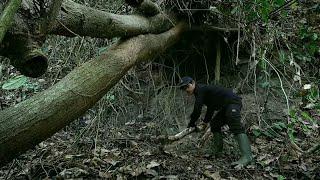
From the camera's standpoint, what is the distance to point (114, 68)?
4.44 meters

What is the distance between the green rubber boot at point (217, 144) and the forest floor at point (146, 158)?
0.09 m

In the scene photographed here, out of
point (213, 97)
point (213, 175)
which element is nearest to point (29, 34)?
point (213, 175)

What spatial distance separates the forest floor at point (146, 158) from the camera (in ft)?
16.2

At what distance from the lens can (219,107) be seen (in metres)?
6.08

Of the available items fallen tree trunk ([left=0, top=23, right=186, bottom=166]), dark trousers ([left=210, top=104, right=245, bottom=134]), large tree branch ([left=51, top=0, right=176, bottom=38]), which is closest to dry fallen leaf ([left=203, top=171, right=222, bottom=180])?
dark trousers ([left=210, top=104, right=245, bottom=134])

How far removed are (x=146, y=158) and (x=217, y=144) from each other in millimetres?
1153

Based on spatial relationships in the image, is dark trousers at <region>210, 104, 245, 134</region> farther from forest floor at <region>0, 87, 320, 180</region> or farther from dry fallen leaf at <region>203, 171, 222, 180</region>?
dry fallen leaf at <region>203, 171, 222, 180</region>

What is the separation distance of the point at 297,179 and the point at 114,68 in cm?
245

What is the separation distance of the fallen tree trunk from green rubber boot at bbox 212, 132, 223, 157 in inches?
71.8

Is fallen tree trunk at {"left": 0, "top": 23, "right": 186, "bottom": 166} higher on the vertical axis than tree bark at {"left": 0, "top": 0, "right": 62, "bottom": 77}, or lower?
lower

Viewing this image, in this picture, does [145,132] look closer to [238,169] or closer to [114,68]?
[238,169]

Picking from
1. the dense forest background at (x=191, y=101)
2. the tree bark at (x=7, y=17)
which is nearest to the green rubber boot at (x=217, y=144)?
the dense forest background at (x=191, y=101)

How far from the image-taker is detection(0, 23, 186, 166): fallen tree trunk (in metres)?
3.14

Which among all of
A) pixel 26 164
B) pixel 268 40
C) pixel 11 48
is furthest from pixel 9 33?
pixel 268 40
